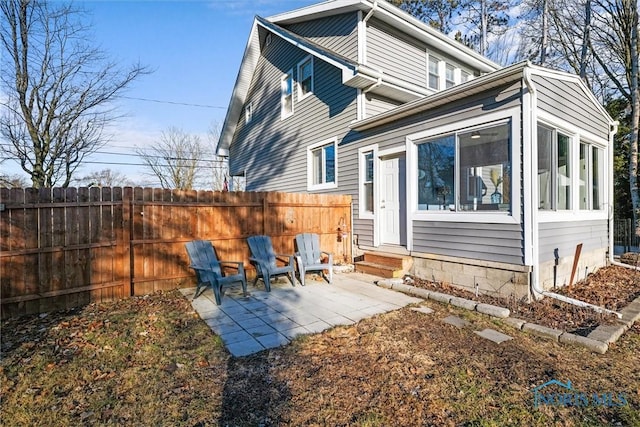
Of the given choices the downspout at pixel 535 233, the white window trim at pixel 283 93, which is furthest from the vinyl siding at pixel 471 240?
the white window trim at pixel 283 93

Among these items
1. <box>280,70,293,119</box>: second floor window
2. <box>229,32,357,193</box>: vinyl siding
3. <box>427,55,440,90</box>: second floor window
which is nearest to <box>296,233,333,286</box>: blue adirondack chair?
<box>229,32,357,193</box>: vinyl siding

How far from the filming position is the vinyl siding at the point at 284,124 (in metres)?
8.77

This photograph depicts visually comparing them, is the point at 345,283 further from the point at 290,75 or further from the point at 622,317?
the point at 290,75

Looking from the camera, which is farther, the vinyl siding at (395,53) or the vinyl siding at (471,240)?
the vinyl siding at (395,53)

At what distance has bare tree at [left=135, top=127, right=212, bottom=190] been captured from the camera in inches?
907

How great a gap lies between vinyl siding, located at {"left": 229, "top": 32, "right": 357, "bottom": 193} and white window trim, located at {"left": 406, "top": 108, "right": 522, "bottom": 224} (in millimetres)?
2429

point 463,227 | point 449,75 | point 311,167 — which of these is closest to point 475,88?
point 463,227

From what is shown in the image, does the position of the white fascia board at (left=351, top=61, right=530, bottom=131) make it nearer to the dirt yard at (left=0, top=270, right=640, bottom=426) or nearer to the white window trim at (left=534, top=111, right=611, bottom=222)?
the white window trim at (left=534, top=111, right=611, bottom=222)

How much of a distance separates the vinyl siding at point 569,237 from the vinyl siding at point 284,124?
15.5 ft

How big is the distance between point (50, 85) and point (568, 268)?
1338 centimetres

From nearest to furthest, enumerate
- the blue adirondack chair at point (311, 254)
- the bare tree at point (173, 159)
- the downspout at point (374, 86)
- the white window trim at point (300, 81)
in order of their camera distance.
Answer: the blue adirondack chair at point (311, 254) < the downspout at point (374, 86) < the white window trim at point (300, 81) < the bare tree at point (173, 159)

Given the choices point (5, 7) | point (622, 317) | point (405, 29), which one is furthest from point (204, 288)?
point (5, 7)

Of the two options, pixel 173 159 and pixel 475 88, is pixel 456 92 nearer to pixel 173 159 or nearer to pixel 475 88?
pixel 475 88

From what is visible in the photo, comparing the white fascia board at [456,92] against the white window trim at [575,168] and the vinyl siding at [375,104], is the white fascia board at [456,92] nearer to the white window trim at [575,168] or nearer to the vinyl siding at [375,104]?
the white window trim at [575,168]
